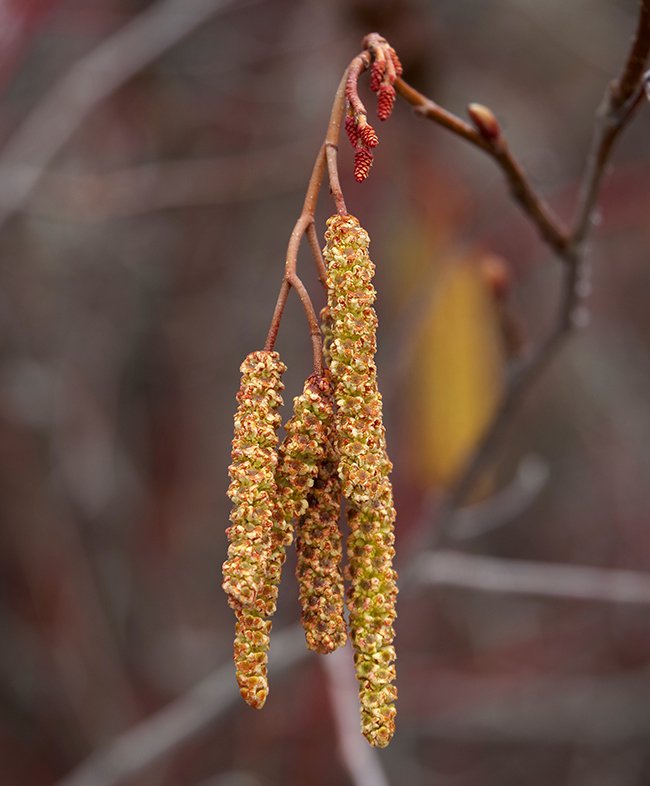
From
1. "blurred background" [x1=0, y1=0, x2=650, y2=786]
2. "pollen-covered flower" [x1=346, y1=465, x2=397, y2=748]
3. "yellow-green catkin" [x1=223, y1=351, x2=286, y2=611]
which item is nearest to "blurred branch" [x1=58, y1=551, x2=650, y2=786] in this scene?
"blurred background" [x1=0, y1=0, x2=650, y2=786]
